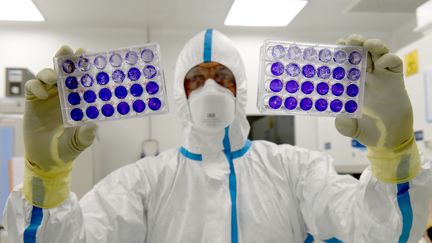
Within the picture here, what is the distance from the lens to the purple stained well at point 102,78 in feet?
2.75

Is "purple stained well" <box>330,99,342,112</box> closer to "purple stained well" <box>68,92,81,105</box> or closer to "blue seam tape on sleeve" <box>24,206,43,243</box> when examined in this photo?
"purple stained well" <box>68,92,81,105</box>

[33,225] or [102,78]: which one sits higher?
[102,78]

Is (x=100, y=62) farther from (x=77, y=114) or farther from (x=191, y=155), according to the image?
(x=191, y=155)

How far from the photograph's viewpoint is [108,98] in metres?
0.84

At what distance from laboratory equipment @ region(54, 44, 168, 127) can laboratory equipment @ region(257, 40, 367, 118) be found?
0.22 m

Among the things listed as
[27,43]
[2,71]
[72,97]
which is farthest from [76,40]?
[72,97]

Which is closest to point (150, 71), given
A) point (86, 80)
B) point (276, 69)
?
point (86, 80)

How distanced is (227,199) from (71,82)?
65 cm

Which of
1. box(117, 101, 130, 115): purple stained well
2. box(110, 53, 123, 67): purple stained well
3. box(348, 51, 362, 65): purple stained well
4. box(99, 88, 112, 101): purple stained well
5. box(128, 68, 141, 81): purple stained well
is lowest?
box(117, 101, 130, 115): purple stained well

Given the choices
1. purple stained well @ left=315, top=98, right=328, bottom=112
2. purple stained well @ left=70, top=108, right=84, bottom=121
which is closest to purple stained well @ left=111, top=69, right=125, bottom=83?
purple stained well @ left=70, top=108, right=84, bottom=121

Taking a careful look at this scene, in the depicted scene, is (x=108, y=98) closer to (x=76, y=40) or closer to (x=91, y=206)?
(x=91, y=206)

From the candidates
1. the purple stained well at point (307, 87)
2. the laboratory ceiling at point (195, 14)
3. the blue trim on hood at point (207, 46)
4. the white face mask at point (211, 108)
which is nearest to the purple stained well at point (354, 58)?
the purple stained well at point (307, 87)

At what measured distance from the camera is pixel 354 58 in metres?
0.86

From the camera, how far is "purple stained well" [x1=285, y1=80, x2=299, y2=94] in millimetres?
839
